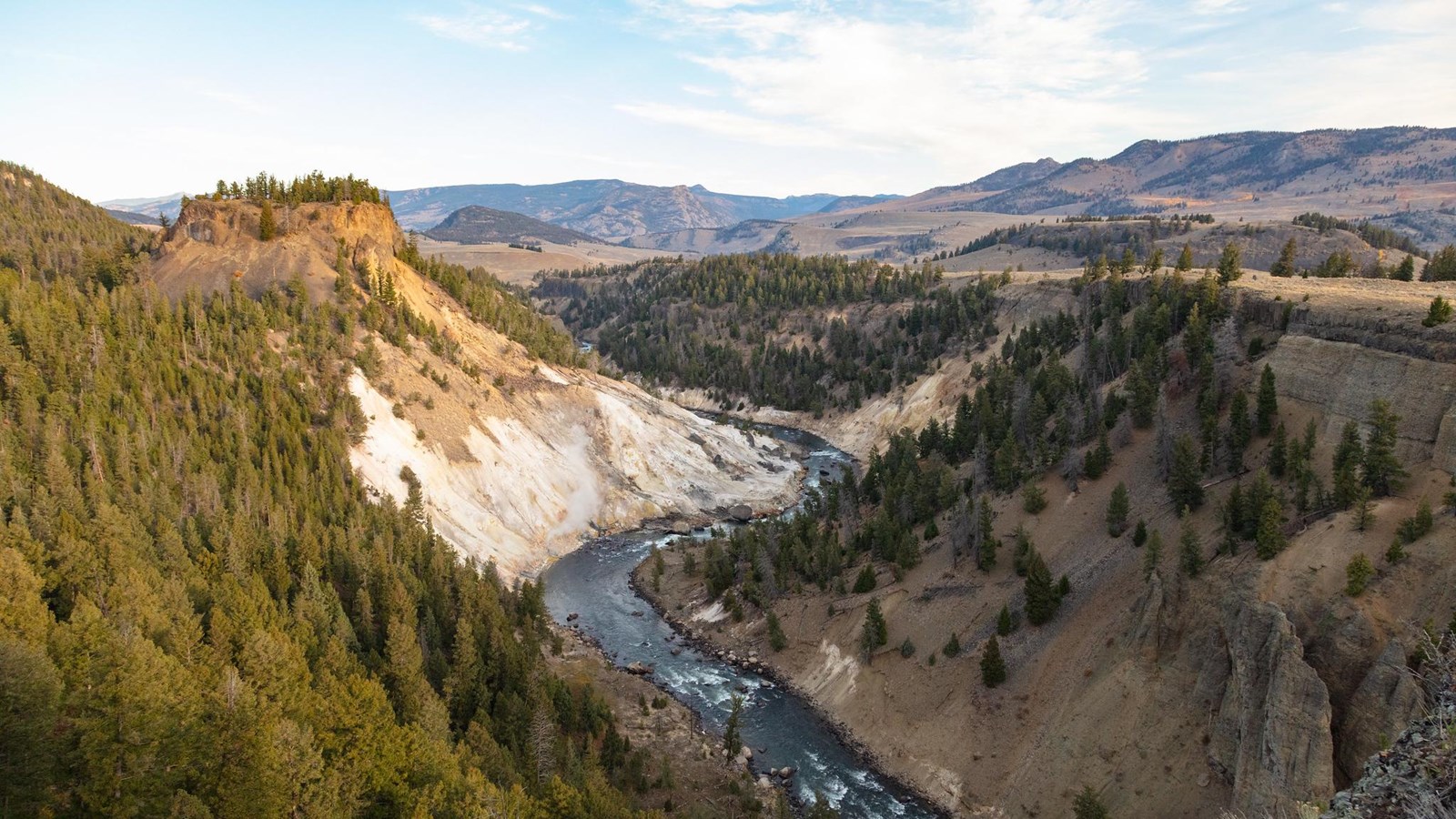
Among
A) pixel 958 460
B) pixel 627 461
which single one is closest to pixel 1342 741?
pixel 958 460

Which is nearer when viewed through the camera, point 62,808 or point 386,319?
point 62,808

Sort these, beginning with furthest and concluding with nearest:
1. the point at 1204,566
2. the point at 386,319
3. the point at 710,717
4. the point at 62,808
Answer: the point at 386,319, the point at 710,717, the point at 1204,566, the point at 62,808

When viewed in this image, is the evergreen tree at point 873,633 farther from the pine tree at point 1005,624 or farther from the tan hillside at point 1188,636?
the pine tree at point 1005,624

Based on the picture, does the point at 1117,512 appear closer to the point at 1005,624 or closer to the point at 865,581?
the point at 1005,624

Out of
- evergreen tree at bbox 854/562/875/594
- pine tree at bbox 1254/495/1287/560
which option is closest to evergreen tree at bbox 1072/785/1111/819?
pine tree at bbox 1254/495/1287/560

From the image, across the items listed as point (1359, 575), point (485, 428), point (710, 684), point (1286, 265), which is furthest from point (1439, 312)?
point (485, 428)

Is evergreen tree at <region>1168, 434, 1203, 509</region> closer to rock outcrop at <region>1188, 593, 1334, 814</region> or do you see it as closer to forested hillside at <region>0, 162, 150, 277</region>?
rock outcrop at <region>1188, 593, 1334, 814</region>

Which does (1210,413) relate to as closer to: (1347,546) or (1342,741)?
(1347,546)

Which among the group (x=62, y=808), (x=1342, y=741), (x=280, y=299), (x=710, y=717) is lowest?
(x=710, y=717)
